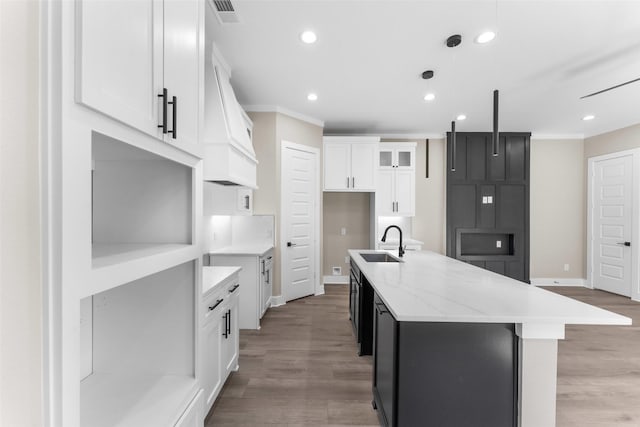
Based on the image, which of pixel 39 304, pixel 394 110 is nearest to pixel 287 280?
pixel 394 110

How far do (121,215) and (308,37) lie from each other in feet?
7.28

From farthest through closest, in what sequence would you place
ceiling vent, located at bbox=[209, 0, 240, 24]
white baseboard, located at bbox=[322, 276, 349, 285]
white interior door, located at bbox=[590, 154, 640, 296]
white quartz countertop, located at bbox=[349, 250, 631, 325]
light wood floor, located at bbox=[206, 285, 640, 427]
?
white baseboard, located at bbox=[322, 276, 349, 285]
white interior door, located at bbox=[590, 154, 640, 296]
ceiling vent, located at bbox=[209, 0, 240, 24]
light wood floor, located at bbox=[206, 285, 640, 427]
white quartz countertop, located at bbox=[349, 250, 631, 325]

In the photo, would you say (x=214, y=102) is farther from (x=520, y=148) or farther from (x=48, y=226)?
(x=520, y=148)

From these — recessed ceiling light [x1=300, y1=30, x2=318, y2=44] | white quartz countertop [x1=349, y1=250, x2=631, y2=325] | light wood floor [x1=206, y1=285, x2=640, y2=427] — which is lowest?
light wood floor [x1=206, y1=285, x2=640, y2=427]

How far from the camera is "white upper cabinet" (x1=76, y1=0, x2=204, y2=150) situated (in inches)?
25.5

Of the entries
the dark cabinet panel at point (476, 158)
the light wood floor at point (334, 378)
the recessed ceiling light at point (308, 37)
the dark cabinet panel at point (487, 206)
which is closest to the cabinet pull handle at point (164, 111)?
the light wood floor at point (334, 378)

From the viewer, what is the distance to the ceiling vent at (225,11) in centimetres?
216

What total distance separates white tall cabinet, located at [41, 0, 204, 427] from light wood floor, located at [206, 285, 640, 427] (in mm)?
1005

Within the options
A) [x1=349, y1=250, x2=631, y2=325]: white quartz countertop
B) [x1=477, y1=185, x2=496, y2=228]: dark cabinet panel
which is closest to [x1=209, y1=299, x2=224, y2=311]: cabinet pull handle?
[x1=349, y1=250, x2=631, y2=325]: white quartz countertop

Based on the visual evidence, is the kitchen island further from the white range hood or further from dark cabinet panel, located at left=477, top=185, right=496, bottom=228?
dark cabinet panel, located at left=477, top=185, right=496, bottom=228

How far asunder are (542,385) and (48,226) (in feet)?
6.46

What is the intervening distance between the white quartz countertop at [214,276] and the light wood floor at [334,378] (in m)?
0.89

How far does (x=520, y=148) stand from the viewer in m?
5.50

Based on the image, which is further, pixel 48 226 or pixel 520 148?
pixel 520 148
